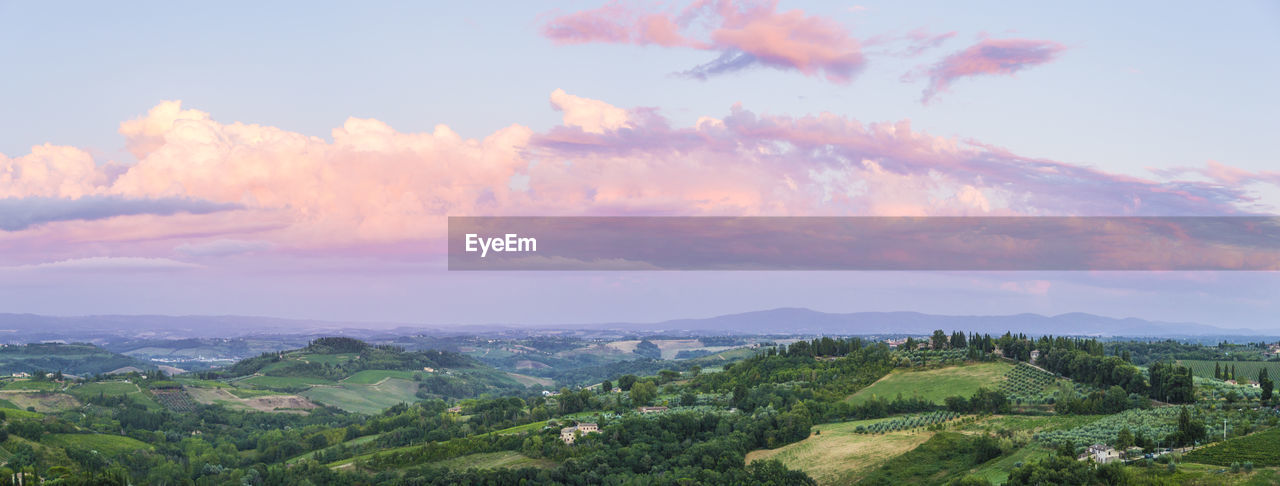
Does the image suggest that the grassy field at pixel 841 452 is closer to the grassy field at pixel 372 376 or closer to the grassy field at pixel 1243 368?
the grassy field at pixel 1243 368

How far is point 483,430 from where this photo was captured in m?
99.1

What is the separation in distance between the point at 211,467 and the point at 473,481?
36507 millimetres

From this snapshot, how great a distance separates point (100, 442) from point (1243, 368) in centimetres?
13534

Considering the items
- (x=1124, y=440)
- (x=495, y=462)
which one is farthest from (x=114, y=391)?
(x=1124, y=440)

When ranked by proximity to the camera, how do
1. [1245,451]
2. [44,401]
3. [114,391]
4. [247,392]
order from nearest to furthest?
[1245,451] → [44,401] → [114,391] → [247,392]

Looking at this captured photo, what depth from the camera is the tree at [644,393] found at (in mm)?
102900

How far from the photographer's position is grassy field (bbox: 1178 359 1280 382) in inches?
3929

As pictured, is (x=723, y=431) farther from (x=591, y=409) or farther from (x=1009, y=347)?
(x=1009, y=347)

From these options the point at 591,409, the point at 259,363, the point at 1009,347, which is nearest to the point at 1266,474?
the point at 1009,347

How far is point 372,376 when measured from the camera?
190 metres

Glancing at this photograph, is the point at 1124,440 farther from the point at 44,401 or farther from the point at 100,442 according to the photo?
the point at 44,401

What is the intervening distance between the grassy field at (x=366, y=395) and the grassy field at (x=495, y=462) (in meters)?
77.1

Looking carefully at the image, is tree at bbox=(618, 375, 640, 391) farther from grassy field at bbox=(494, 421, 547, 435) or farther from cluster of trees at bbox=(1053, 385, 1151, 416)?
cluster of trees at bbox=(1053, 385, 1151, 416)

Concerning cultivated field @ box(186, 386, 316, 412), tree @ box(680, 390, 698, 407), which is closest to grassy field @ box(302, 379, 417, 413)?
cultivated field @ box(186, 386, 316, 412)
